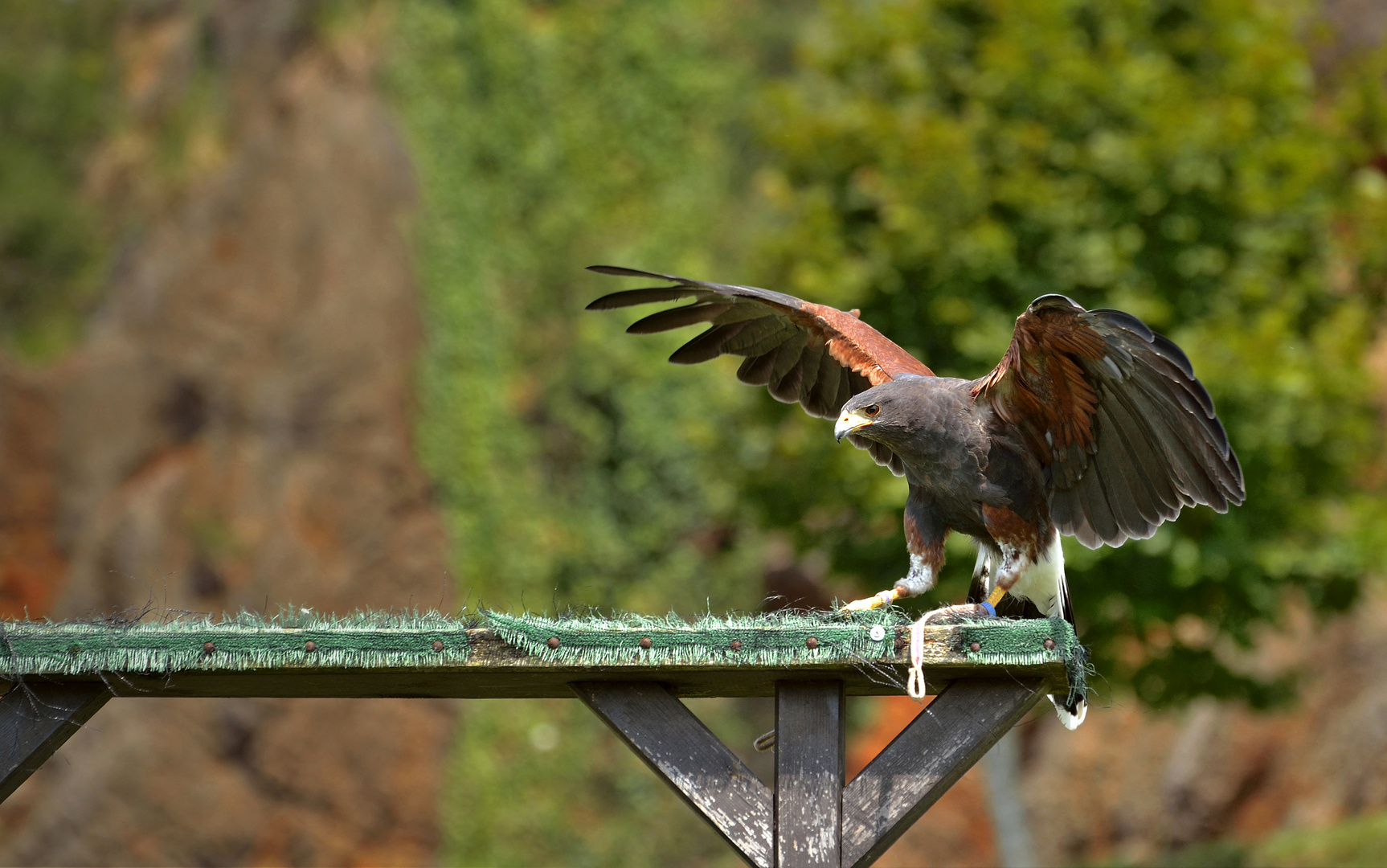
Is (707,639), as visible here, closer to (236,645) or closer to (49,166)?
(236,645)

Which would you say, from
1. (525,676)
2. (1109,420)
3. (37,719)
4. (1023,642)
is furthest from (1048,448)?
(37,719)

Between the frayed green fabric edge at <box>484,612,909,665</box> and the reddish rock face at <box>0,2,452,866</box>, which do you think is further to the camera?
the reddish rock face at <box>0,2,452,866</box>

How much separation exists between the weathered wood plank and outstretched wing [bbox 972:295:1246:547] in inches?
31.1

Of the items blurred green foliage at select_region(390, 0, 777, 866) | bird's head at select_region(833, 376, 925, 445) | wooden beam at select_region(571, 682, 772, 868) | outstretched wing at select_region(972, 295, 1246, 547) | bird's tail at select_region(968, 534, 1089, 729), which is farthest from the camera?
blurred green foliage at select_region(390, 0, 777, 866)

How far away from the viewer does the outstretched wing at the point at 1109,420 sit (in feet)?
11.1

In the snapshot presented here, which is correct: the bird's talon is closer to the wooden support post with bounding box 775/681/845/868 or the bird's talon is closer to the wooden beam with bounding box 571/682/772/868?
the wooden support post with bounding box 775/681/845/868

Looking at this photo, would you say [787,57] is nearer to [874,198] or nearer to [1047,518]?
[874,198]

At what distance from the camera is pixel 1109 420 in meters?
3.71

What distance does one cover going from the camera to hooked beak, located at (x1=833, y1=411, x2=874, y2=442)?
3729 mm

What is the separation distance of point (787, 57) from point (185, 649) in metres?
13.7

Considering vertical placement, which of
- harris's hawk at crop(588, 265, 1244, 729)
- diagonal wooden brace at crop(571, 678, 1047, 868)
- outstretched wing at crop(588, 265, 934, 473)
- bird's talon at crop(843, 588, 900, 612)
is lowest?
diagonal wooden brace at crop(571, 678, 1047, 868)

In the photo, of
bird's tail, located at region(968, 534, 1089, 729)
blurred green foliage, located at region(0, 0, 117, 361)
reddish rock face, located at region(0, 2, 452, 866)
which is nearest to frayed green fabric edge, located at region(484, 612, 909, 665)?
bird's tail, located at region(968, 534, 1089, 729)

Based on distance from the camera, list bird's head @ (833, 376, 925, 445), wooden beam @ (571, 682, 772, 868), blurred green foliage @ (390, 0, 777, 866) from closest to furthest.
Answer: wooden beam @ (571, 682, 772, 868)
bird's head @ (833, 376, 925, 445)
blurred green foliage @ (390, 0, 777, 866)

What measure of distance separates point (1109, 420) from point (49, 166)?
20014 millimetres
